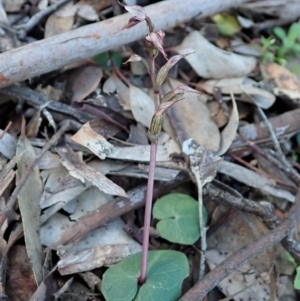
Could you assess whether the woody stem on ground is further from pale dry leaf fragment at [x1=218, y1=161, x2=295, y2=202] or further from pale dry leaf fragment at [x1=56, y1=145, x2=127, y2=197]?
pale dry leaf fragment at [x1=218, y1=161, x2=295, y2=202]

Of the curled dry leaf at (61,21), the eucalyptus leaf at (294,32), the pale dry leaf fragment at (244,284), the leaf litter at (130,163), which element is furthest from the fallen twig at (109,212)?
the eucalyptus leaf at (294,32)

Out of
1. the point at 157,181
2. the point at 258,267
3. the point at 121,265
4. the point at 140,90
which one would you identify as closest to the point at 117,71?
the point at 140,90

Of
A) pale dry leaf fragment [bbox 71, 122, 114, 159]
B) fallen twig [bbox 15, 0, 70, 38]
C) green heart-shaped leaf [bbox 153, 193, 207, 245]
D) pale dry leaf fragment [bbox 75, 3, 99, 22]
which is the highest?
fallen twig [bbox 15, 0, 70, 38]

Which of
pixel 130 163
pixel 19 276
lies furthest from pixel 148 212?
pixel 19 276

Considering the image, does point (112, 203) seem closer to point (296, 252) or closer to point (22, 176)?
point (22, 176)

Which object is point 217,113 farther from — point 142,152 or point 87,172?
point 87,172

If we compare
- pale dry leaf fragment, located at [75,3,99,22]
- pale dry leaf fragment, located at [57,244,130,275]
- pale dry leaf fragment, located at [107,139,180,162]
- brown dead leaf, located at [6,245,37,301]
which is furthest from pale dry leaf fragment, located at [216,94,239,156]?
brown dead leaf, located at [6,245,37,301]
